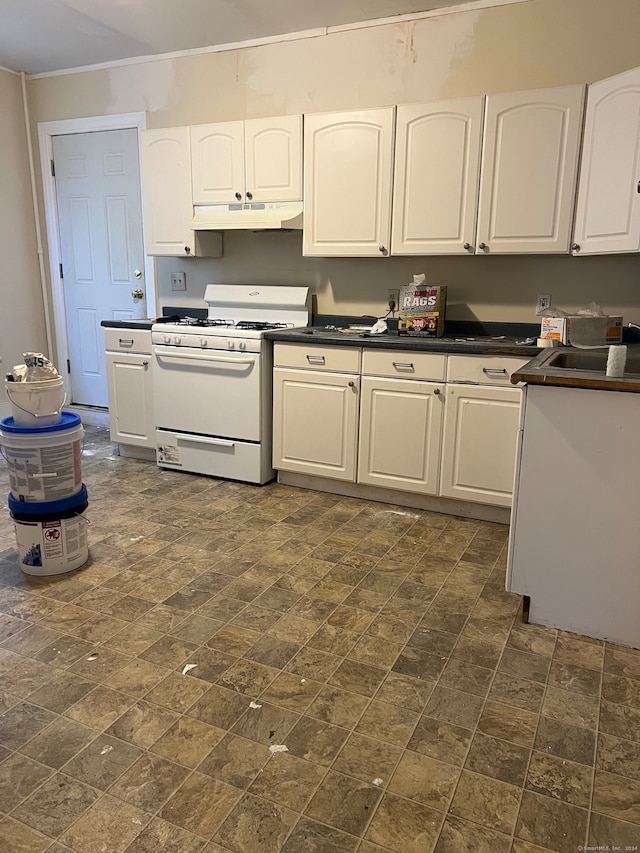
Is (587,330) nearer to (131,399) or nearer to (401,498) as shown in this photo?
(401,498)

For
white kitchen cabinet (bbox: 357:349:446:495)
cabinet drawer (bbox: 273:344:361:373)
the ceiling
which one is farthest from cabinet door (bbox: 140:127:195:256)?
white kitchen cabinet (bbox: 357:349:446:495)

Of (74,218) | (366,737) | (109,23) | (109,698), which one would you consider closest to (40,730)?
(109,698)

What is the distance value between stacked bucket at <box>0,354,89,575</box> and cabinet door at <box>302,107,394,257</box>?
1738mm

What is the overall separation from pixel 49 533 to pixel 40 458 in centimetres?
31

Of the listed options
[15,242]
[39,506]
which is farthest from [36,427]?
[15,242]

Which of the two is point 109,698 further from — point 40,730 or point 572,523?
point 572,523

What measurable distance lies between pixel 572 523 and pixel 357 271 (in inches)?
86.2

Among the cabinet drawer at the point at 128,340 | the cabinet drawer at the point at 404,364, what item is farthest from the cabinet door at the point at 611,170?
the cabinet drawer at the point at 128,340

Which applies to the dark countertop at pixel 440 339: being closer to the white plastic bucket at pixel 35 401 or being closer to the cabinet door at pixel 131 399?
the cabinet door at pixel 131 399

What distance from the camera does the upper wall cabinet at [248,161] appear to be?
3494 millimetres

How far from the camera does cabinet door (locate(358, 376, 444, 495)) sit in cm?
316

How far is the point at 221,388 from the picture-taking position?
3.62 m

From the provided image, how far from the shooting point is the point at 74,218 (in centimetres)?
475

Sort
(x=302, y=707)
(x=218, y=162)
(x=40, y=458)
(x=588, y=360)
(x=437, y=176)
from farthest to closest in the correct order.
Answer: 1. (x=218, y=162)
2. (x=437, y=176)
3. (x=588, y=360)
4. (x=40, y=458)
5. (x=302, y=707)
